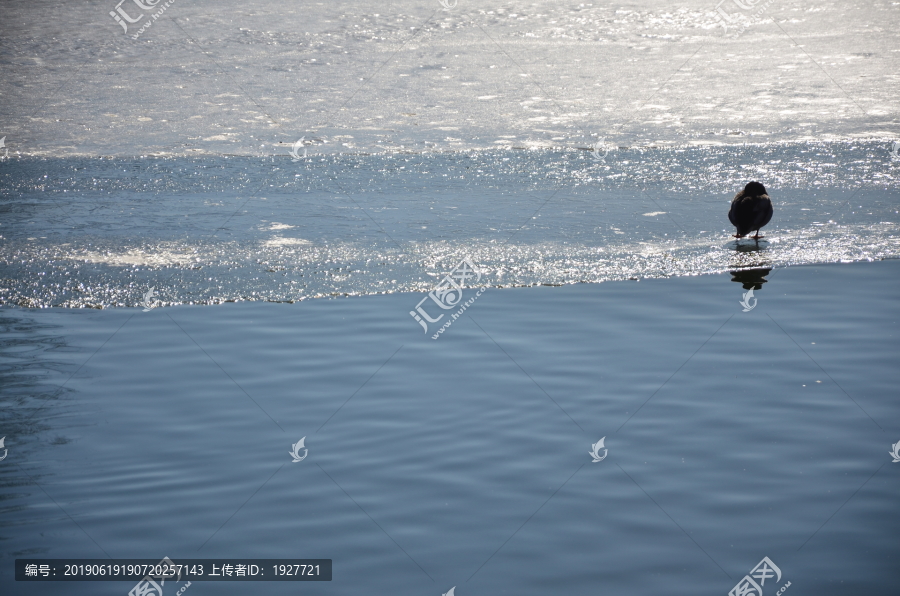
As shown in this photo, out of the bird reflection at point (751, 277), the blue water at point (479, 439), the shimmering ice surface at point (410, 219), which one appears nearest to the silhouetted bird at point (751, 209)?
the shimmering ice surface at point (410, 219)

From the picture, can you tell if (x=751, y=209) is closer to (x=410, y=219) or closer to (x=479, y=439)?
(x=410, y=219)

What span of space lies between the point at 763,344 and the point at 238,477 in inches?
116

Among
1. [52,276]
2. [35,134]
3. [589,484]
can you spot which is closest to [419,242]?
[52,276]

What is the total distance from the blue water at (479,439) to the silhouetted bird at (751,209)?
27.4 inches

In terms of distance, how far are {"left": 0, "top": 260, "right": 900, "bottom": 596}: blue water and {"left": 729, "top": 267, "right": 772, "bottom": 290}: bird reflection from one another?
0.34ft

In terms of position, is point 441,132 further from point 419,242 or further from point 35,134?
point 35,134

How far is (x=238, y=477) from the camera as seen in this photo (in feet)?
11.9

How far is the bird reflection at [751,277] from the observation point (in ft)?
18.1

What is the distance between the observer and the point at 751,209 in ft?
19.5

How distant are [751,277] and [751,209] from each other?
0.58 meters

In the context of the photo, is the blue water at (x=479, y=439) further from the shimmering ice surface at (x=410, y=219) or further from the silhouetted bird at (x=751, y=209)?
the silhouetted bird at (x=751, y=209)

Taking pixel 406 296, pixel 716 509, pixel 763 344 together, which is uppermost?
pixel 406 296

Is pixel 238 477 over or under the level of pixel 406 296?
under

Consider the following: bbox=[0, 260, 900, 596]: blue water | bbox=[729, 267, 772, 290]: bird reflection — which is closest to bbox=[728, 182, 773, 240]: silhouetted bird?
bbox=[729, 267, 772, 290]: bird reflection
